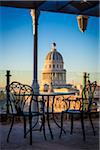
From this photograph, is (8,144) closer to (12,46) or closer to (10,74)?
(10,74)

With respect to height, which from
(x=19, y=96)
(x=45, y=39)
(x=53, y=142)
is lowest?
(x=53, y=142)

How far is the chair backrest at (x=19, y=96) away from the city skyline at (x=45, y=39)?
5.49 feet

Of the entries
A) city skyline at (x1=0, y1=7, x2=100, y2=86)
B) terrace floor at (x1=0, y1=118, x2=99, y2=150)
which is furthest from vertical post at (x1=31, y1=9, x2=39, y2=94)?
terrace floor at (x1=0, y1=118, x2=99, y2=150)

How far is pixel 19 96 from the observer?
4504 millimetres

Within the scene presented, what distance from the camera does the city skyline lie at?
7469 mm

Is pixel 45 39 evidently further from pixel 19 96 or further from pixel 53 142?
pixel 53 142

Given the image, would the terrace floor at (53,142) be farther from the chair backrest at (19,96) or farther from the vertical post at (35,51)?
the vertical post at (35,51)

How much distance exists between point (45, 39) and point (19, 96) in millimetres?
11928

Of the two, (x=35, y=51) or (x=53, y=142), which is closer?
(x=53, y=142)

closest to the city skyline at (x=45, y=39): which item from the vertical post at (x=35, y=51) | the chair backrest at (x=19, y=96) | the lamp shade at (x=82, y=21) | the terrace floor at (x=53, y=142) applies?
the vertical post at (x=35, y=51)

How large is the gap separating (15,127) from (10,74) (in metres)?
1.34

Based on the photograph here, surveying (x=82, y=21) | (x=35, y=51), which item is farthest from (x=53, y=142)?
(x=82, y=21)

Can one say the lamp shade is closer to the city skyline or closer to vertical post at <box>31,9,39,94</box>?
the city skyline

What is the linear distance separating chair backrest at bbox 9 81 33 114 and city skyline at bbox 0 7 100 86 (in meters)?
1.67
